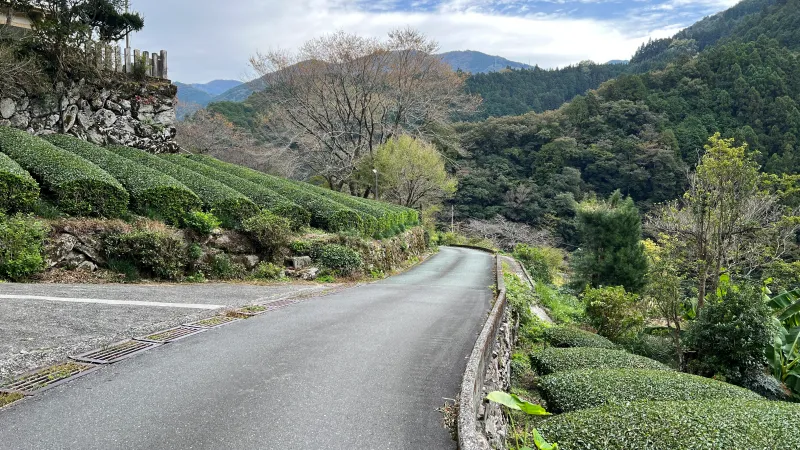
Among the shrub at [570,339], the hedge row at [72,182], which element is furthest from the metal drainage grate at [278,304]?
the shrub at [570,339]

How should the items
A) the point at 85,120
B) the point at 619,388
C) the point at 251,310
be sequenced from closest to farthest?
the point at 619,388 → the point at 251,310 → the point at 85,120

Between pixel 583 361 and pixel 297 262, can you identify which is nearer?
pixel 583 361

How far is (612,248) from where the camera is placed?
25266 millimetres

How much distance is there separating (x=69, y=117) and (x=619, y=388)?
1871cm

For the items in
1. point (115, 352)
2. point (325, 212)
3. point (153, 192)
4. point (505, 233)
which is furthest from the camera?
point (505, 233)

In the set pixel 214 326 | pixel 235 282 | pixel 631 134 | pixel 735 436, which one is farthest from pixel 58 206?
pixel 631 134

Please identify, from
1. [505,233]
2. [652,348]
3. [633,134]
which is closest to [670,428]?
[652,348]

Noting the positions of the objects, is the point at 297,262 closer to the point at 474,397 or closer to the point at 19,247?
the point at 19,247

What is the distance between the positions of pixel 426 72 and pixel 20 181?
1157 inches

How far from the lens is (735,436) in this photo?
14.3ft

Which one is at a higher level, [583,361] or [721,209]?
[721,209]

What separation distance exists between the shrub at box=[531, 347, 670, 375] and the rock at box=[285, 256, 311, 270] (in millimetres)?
7795

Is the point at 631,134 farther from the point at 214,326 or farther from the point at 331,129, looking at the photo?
the point at 214,326

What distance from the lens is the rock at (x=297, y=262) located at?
14.0 metres
